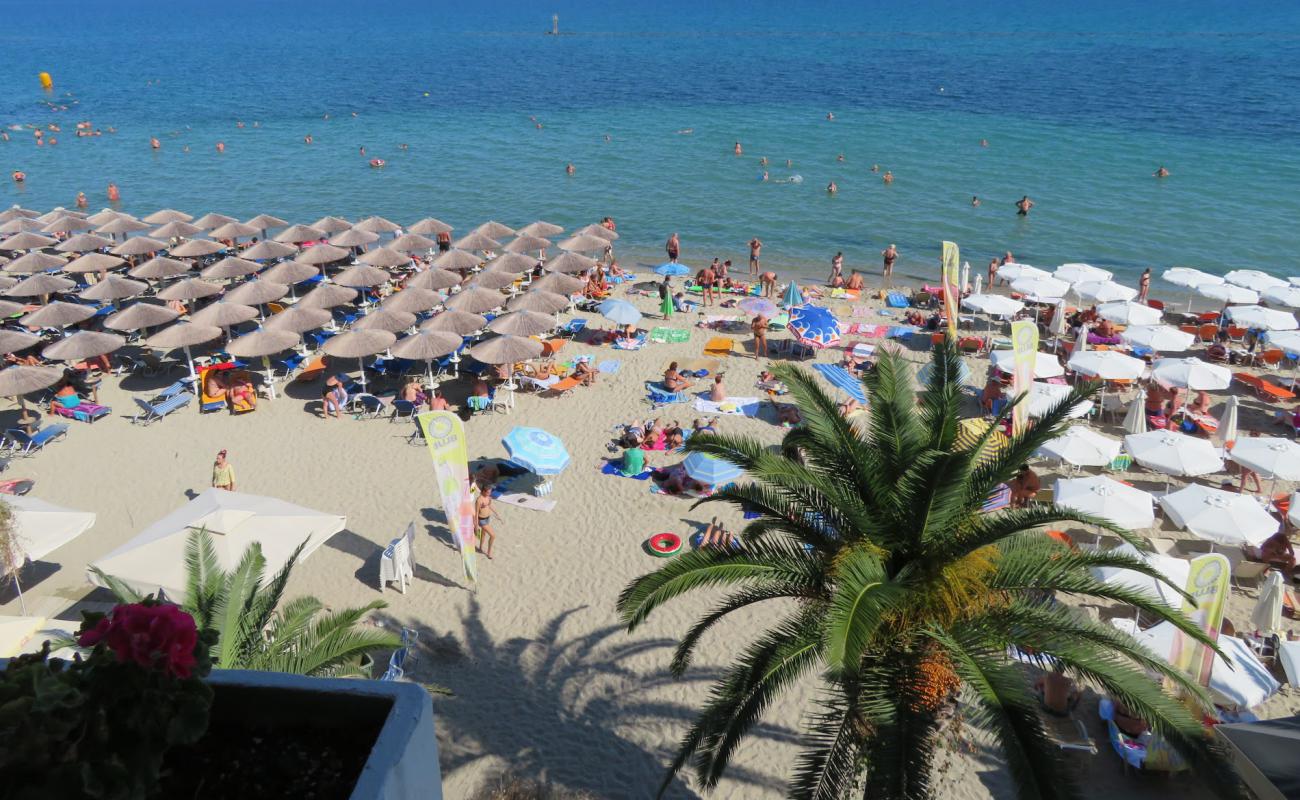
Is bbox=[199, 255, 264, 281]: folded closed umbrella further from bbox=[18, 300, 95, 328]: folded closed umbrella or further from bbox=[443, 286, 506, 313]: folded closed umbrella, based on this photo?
bbox=[443, 286, 506, 313]: folded closed umbrella

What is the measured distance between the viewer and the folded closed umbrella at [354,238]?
25328 mm

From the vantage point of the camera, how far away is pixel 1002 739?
5660 millimetres

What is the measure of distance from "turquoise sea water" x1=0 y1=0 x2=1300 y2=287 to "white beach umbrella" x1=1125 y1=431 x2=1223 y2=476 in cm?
1702

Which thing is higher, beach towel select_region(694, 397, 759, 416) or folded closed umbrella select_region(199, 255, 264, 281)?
folded closed umbrella select_region(199, 255, 264, 281)

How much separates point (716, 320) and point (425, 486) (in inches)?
400

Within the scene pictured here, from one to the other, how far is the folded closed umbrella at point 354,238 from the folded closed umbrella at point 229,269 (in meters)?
3.00

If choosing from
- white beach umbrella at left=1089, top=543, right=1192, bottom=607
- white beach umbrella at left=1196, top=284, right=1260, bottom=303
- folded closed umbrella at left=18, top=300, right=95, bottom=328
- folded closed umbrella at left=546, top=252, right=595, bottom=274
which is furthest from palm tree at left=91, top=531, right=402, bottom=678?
white beach umbrella at left=1196, top=284, right=1260, bottom=303

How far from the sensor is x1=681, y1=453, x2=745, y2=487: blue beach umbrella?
13.6 m

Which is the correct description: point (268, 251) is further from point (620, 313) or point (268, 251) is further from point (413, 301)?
point (620, 313)

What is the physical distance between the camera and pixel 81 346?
17422mm

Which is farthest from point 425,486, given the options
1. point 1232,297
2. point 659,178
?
point 659,178

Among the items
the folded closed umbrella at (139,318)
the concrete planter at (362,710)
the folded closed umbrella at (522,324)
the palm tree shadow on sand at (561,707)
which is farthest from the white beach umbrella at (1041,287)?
the concrete planter at (362,710)

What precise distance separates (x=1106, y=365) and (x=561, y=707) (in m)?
12.5

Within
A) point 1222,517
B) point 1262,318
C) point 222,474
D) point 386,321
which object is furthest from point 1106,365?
point 222,474
